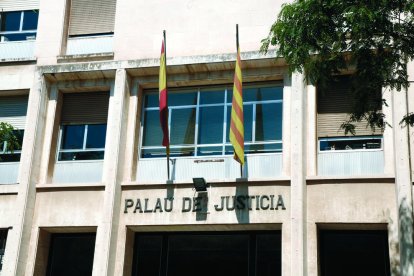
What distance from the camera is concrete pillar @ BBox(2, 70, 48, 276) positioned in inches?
723

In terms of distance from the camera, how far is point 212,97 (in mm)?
19516

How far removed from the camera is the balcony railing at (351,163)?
57.1 feet

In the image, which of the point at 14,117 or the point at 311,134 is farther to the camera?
the point at 14,117

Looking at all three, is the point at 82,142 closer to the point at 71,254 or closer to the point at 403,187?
the point at 71,254

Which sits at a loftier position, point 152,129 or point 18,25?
point 18,25

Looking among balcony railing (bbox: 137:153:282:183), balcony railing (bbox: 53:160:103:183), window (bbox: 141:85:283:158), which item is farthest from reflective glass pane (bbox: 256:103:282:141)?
balcony railing (bbox: 53:160:103:183)

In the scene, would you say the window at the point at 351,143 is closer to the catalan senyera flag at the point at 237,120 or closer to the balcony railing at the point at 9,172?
the catalan senyera flag at the point at 237,120

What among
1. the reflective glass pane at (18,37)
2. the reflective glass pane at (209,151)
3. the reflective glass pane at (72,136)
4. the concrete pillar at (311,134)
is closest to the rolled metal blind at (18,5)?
the reflective glass pane at (18,37)

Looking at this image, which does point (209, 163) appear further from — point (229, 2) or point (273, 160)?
point (229, 2)

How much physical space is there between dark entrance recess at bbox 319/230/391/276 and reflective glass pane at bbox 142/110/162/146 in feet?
17.2

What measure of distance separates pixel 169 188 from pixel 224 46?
4270mm

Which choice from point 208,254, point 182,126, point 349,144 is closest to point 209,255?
point 208,254

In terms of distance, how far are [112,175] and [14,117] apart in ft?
13.4

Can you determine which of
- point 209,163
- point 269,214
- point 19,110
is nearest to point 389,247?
point 269,214
